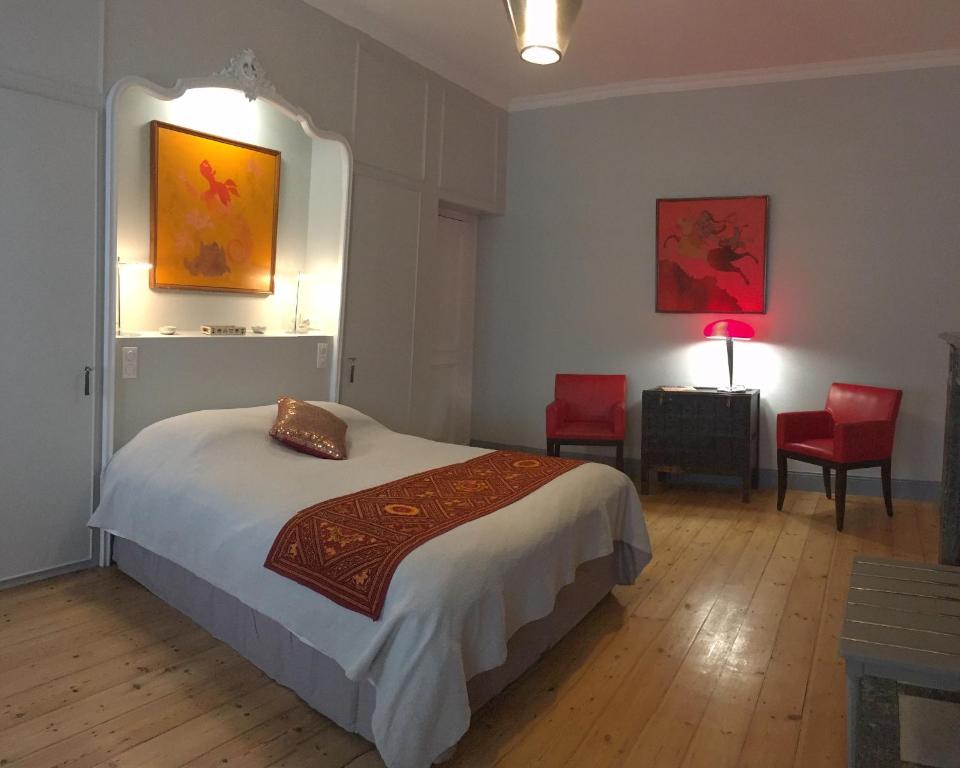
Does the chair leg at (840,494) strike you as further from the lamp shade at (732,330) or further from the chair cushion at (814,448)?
the lamp shade at (732,330)

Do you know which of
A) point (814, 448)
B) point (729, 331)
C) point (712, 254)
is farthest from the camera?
point (712, 254)

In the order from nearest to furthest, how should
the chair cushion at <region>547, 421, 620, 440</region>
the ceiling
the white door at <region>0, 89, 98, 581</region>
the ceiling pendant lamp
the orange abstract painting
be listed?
the ceiling pendant lamp → the white door at <region>0, 89, 98, 581</region> → the orange abstract painting → the ceiling → the chair cushion at <region>547, 421, 620, 440</region>

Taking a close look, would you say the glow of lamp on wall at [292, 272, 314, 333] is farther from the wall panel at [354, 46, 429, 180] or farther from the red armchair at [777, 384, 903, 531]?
the red armchair at [777, 384, 903, 531]

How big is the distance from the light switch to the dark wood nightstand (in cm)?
326

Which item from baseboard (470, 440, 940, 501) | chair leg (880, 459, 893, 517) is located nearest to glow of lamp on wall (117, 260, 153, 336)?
baseboard (470, 440, 940, 501)

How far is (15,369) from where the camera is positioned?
3.10m

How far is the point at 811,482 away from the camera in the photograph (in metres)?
5.39

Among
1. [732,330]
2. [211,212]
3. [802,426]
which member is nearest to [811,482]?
[802,426]

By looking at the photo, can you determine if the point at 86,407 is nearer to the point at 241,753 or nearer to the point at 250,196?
the point at 250,196

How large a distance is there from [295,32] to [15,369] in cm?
228

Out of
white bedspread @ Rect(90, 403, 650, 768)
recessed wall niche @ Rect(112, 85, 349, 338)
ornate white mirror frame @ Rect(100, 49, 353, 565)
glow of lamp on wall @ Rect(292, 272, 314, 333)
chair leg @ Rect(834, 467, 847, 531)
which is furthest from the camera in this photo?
glow of lamp on wall @ Rect(292, 272, 314, 333)

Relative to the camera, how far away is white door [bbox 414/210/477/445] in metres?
5.41

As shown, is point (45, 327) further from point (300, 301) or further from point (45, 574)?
point (300, 301)

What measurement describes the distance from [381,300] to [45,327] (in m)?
2.14
